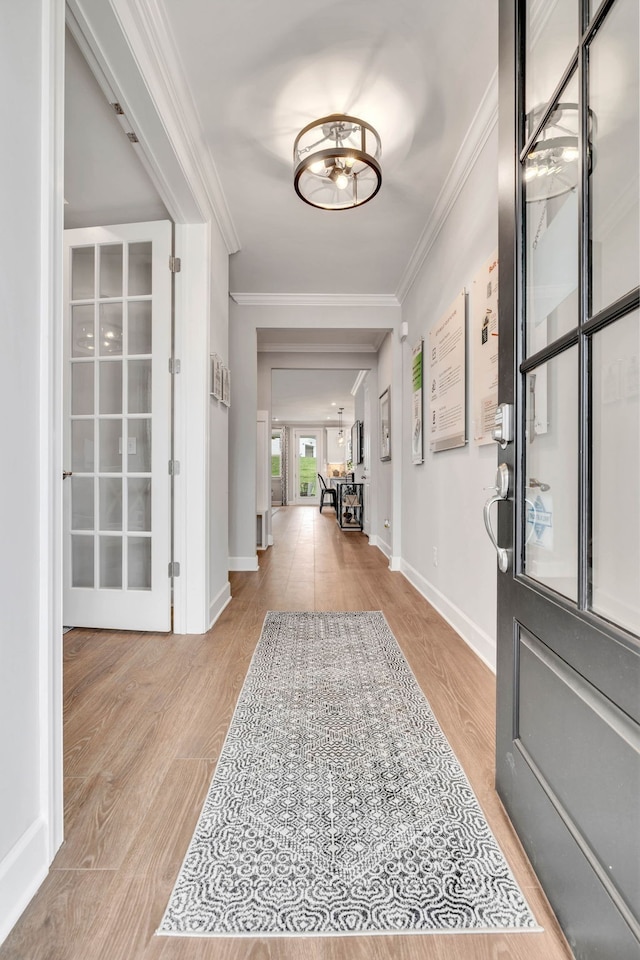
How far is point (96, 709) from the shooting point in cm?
172

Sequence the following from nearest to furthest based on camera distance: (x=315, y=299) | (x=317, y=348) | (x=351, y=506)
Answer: (x=315, y=299) < (x=317, y=348) < (x=351, y=506)

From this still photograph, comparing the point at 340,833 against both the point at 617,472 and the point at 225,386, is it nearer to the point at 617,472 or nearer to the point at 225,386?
the point at 617,472

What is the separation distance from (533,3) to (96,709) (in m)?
2.45

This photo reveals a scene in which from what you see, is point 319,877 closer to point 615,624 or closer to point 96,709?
point 615,624

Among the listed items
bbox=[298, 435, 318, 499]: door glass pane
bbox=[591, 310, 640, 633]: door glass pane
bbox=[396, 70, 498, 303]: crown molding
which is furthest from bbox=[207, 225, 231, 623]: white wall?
Answer: bbox=[298, 435, 318, 499]: door glass pane

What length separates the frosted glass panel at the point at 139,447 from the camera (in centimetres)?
262

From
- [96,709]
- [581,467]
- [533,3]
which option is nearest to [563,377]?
[581,467]

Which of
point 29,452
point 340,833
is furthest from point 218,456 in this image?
point 340,833

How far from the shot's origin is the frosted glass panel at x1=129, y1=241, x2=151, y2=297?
262cm

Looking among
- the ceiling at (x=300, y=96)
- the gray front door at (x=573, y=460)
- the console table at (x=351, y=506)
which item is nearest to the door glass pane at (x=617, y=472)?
the gray front door at (x=573, y=460)

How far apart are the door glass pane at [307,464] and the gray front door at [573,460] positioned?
12792 mm

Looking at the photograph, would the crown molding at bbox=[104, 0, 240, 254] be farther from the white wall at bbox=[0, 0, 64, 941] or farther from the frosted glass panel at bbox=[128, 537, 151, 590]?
the frosted glass panel at bbox=[128, 537, 151, 590]

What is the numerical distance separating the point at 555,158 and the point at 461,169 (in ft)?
5.49

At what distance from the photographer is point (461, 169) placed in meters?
2.37
